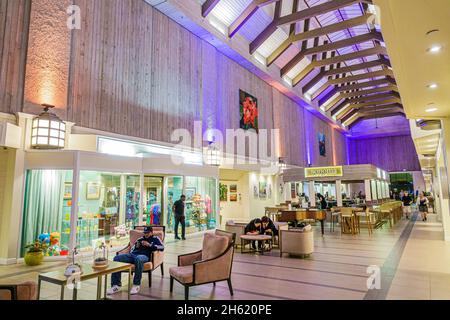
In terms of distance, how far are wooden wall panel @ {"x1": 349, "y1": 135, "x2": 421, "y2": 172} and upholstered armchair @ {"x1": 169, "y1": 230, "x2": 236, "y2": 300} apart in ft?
96.8

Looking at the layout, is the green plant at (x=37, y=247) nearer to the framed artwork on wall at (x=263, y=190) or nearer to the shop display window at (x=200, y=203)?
the shop display window at (x=200, y=203)

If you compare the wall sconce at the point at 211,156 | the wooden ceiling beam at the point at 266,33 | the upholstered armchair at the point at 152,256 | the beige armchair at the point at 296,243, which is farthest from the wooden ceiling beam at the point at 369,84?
the upholstered armchair at the point at 152,256

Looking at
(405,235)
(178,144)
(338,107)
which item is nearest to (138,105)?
(178,144)

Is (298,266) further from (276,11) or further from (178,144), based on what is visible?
(276,11)

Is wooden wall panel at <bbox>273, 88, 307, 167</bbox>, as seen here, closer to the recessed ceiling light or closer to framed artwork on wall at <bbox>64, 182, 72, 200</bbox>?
framed artwork on wall at <bbox>64, 182, 72, 200</bbox>

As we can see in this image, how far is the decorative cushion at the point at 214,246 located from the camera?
4.10 m

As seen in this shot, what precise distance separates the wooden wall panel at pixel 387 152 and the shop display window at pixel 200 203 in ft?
79.7

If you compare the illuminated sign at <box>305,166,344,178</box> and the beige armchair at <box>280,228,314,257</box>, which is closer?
the beige armchair at <box>280,228,314,257</box>

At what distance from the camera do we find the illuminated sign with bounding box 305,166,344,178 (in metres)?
12.9

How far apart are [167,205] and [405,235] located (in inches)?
294

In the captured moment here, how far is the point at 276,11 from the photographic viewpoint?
1295cm

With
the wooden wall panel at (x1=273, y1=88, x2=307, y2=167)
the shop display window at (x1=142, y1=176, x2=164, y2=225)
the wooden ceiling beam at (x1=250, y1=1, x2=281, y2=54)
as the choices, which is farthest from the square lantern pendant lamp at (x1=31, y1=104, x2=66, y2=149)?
the wooden wall panel at (x1=273, y1=88, x2=307, y2=167)

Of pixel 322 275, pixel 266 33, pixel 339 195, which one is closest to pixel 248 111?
pixel 266 33

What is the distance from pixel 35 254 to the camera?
570 centimetres
